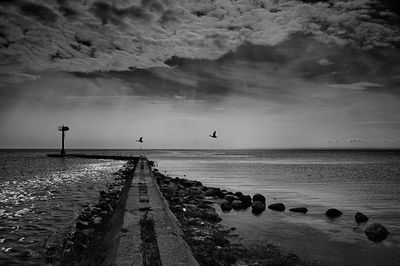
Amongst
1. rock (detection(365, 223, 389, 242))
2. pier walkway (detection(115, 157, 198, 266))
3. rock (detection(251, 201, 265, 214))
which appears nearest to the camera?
pier walkway (detection(115, 157, 198, 266))

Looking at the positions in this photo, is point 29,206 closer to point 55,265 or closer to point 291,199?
point 55,265

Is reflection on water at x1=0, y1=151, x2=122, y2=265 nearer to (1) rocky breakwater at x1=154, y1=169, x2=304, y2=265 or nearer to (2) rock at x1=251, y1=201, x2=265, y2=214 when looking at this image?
(1) rocky breakwater at x1=154, y1=169, x2=304, y2=265

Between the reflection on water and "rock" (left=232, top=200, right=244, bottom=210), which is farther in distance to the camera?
"rock" (left=232, top=200, right=244, bottom=210)

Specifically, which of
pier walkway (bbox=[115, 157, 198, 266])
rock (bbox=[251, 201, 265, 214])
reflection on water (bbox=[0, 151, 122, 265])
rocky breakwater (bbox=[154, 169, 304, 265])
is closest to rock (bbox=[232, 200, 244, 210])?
rock (bbox=[251, 201, 265, 214])

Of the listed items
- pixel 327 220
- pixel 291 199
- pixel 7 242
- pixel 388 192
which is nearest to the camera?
pixel 7 242

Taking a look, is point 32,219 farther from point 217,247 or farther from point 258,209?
point 258,209

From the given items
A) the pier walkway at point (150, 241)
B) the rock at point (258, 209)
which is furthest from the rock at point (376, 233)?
the pier walkway at point (150, 241)

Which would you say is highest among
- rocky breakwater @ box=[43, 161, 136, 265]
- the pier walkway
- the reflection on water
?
the pier walkway

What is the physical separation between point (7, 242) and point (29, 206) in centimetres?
609

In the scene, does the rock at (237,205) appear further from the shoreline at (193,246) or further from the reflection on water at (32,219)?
the reflection on water at (32,219)

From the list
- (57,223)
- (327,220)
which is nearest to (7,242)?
(57,223)

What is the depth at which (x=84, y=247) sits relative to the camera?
759cm

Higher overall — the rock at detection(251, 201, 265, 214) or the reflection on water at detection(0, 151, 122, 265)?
the rock at detection(251, 201, 265, 214)

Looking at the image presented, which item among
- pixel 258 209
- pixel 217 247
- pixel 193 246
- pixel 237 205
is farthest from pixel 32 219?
pixel 258 209
